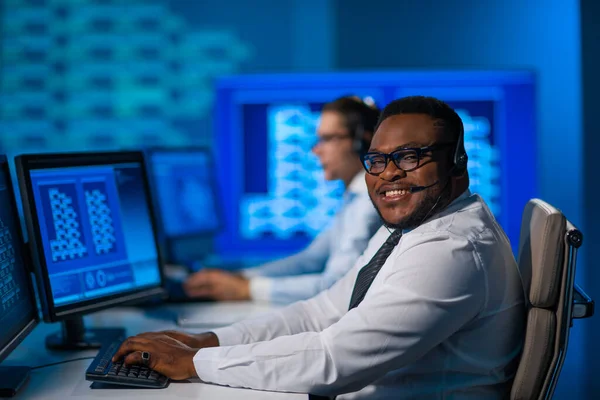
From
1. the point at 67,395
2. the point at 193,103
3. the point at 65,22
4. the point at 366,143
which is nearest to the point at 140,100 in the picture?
the point at 193,103

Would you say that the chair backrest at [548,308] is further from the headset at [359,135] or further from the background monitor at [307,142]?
the background monitor at [307,142]

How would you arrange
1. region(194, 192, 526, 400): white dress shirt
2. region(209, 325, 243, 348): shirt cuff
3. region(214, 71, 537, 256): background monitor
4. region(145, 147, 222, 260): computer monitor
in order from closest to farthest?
region(194, 192, 526, 400): white dress shirt
region(209, 325, 243, 348): shirt cuff
region(145, 147, 222, 260): computer monitor
region(214, 71, 537, 256): background monitor

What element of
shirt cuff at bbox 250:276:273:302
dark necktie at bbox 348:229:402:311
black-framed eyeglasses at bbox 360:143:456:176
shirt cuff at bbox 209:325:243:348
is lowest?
shirt cuff at bbox 250:276:273:302

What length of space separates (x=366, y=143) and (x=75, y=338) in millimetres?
1331

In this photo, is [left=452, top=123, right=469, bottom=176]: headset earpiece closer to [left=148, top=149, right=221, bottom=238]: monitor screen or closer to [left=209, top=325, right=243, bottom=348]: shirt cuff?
[left=209, top=325, right=243, bottom=348]: shirt cuff

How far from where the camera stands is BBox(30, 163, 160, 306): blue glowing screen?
1.72 meters

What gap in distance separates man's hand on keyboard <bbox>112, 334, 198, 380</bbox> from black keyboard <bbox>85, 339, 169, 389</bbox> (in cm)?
1

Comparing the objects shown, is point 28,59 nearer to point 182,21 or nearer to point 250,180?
point 182,21

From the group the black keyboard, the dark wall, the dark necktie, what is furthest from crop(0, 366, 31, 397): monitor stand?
the dark wall

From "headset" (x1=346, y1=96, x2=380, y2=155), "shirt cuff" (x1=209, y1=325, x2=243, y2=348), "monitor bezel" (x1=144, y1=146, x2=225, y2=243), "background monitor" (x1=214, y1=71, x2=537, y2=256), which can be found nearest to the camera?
"shirt cuff" (x1=209, y1=325, x2=243, y2=348)

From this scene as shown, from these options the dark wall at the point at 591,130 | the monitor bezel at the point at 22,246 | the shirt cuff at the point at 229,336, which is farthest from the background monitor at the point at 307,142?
the monitor bezel at the point at 22,246

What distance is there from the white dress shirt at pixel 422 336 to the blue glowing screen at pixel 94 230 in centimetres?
45

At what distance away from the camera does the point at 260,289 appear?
2.46m

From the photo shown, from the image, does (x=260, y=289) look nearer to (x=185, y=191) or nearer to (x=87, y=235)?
(x=87, y=235)
